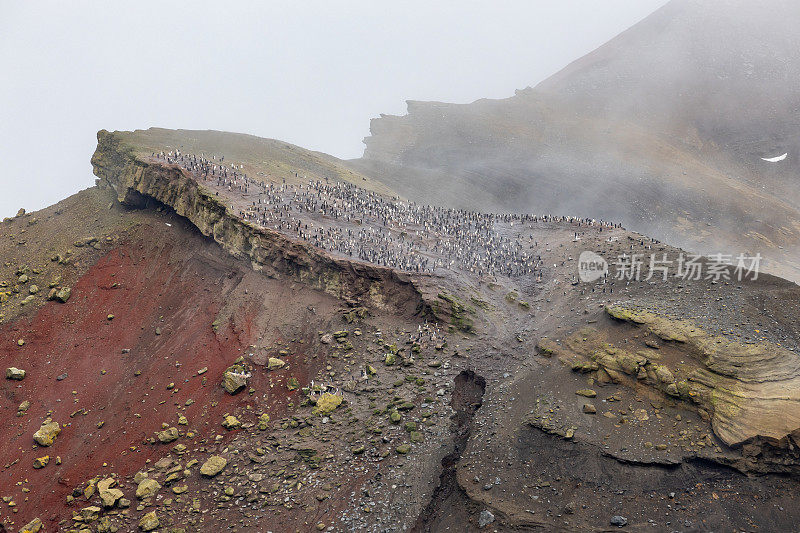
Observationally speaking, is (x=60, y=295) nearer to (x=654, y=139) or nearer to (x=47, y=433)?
(x=47, y=433)

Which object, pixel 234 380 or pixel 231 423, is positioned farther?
pixel 234 380

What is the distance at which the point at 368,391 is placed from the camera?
20.3 meters

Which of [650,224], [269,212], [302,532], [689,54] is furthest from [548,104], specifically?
[302,532]

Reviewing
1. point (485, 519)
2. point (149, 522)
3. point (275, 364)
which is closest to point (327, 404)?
point (275, 364)

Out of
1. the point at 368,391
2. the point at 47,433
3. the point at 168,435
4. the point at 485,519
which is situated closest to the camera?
the point at 485,519

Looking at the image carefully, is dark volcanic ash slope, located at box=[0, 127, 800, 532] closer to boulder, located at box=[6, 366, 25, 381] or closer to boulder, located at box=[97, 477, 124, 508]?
boulder, located at box=[97, 477, 124, 508]

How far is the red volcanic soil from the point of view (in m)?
18.0

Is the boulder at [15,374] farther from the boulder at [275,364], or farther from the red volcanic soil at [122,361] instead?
the boulder at [275,364]

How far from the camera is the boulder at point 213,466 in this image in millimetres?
16922

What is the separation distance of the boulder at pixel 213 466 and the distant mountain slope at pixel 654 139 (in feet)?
120

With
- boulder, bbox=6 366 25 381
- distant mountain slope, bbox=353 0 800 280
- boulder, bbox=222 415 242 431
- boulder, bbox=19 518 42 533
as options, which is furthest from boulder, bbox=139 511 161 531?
distant mountain slope, bbox=353 0 800 280

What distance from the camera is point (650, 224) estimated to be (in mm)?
47375

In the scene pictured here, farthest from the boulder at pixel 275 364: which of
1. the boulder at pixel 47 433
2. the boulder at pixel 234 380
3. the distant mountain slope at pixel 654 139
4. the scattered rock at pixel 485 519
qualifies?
the distant mountain slope at pixel 654 139

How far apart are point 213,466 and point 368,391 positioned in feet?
21.4
